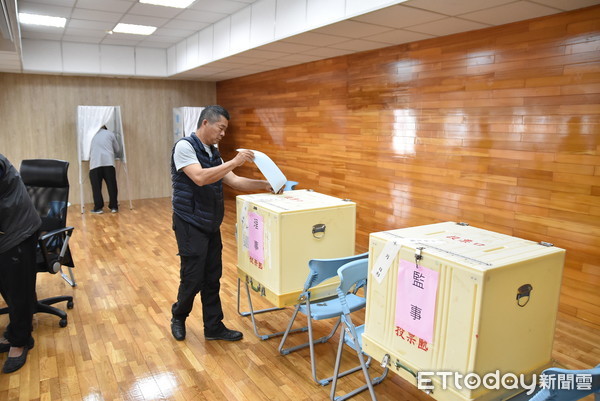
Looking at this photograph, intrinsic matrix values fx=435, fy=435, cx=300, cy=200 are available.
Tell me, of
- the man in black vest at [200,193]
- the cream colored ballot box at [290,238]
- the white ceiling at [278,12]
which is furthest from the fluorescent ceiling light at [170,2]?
the cream colored ballot box at [290,238]

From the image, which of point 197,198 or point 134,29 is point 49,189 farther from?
point 134,29

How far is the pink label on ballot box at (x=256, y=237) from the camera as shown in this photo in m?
2.66

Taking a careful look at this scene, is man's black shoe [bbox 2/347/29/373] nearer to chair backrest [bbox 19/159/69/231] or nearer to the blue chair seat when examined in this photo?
chair backrest [bbox 19/159/69/231]

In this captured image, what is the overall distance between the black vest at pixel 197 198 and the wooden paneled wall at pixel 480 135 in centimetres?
237

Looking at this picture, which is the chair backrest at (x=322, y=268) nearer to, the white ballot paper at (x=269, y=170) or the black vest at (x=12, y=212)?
the white ballot paper at (x=269, y=170)

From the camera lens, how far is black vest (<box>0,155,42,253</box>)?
100 inches

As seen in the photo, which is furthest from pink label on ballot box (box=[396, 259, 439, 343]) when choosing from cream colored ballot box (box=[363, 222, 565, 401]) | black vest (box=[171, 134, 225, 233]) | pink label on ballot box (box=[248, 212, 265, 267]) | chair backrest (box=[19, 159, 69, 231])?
chair backrest (box=[19, 159, 69, 231])

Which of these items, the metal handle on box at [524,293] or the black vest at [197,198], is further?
the black vest at [197,198]

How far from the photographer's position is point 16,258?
261 cm

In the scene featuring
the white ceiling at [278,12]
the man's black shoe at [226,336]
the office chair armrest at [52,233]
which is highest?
the white ceiling at [278,12]

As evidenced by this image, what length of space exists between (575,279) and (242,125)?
19.5ft

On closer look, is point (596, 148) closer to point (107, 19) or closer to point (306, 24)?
point (306, 24)

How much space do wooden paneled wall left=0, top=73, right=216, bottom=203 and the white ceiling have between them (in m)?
0.67

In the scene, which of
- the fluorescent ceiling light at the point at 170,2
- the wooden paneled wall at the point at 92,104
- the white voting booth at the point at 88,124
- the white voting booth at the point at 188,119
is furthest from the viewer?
the white voting booth at the point at 188,119
